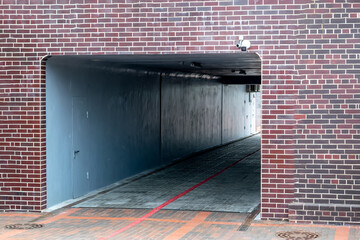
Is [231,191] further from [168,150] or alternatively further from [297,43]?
[168,150]

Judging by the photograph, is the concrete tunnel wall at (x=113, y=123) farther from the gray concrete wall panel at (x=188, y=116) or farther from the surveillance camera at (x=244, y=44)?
the surveillance camera at (x=244, y=44)

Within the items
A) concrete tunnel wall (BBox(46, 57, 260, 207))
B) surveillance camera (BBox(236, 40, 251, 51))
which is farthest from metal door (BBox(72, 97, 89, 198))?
surveillance camera (BBox(236, 40, 251, 51))

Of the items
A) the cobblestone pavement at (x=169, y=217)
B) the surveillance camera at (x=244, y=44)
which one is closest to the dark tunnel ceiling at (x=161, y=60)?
the surveillance camera at (x=244, y=44)

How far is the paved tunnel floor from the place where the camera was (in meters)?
11.9

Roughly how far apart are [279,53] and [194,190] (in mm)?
4956

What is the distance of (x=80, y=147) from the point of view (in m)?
13.0

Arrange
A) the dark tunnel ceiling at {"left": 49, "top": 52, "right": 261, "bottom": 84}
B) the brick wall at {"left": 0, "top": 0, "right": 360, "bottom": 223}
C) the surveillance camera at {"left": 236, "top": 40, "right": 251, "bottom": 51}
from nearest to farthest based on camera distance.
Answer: the brick wall at {"left": 0, "top": 0, "right": 360, "bottom": 223}, the surveillance camera at {"left": 236, "top": 40, "right": 251, "bottom": 51}, the dark tunnel ceiling at {"left": 49, "top": 52, "right": 261, "bottom": 84}

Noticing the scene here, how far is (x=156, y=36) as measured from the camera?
34.7ft

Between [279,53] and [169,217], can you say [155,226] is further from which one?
[279,53]

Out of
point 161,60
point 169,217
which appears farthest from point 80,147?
point 169,217

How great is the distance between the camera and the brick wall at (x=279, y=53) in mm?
9945

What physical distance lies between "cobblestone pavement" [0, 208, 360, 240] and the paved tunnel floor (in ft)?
2.32

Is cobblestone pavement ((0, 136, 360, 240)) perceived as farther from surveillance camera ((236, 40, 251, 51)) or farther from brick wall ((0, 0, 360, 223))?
surveillance camera ((236, 40, 251, 51))

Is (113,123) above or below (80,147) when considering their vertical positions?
above
